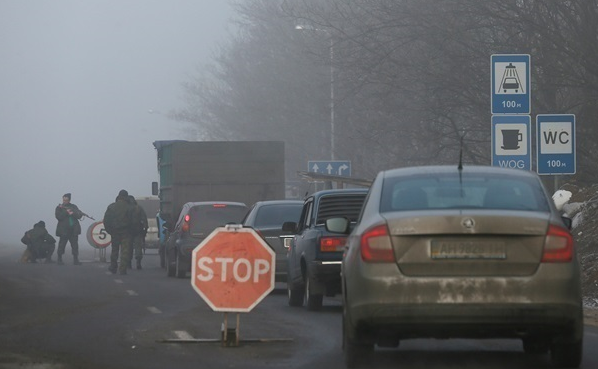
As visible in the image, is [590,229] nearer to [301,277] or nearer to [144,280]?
[301,277]

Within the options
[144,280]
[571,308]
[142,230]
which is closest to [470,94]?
[142,230]

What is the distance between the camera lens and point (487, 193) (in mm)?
11102

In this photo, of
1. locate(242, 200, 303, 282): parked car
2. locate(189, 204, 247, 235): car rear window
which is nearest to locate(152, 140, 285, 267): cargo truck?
locate(189, 204, 247, 235): car rear window

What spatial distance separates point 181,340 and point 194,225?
15.3 meters

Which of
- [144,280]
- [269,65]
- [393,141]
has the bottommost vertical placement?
[144,280]

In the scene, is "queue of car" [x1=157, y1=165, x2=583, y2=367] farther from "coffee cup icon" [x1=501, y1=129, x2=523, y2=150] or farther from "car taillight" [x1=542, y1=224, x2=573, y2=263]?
"coffee cup icon" [x1=501, y1=129, x2=523, y2=150]

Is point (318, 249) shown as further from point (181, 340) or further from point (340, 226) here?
point (340, 226)

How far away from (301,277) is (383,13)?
787 inches

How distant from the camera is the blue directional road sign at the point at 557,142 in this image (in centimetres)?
2244

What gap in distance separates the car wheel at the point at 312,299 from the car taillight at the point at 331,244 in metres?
0.60

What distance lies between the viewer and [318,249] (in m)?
17.9

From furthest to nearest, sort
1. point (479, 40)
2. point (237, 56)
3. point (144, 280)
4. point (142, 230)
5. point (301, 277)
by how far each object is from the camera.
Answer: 1. point (237, 56)
2. point (479, 40)
3. point (142, 230)
4. point (144, 280)
5. point (301, 277)

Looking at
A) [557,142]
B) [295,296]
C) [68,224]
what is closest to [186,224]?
[557,142]

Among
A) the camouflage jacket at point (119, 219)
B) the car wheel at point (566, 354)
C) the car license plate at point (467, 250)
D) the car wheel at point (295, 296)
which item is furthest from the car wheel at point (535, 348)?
the camouflage jacket at point (119, 219)
